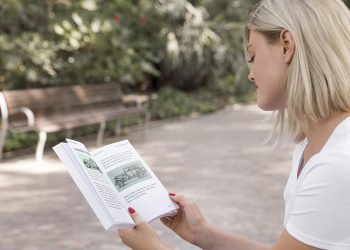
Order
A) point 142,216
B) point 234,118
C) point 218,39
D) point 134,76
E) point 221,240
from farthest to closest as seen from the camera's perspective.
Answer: point 218,39 < point 234,118 < point 134,76 < point 221,240 < point 142,216

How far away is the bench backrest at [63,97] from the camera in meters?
7.71

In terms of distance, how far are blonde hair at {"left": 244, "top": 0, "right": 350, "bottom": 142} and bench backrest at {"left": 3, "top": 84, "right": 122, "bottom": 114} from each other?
6441 millimetres

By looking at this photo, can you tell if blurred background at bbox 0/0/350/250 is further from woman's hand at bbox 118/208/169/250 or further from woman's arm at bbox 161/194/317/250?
woman's hand at bbox 118/208/169/250

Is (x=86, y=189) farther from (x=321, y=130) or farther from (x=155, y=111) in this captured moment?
(x=155, y=111)

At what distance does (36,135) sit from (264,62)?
7501 millimetres

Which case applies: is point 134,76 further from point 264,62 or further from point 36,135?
point 264,62

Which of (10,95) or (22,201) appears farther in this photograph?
(10,95)

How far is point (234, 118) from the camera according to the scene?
12641 millimetres

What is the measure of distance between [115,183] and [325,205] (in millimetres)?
734

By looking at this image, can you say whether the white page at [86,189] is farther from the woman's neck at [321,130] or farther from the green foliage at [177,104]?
the green foliage at [177,104]

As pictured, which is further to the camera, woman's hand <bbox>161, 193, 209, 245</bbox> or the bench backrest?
the bench backrest

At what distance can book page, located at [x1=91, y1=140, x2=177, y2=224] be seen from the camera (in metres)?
1.87

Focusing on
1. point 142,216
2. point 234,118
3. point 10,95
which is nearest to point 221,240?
point 142,216

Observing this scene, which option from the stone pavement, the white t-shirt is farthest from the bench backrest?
the white t-shirt
